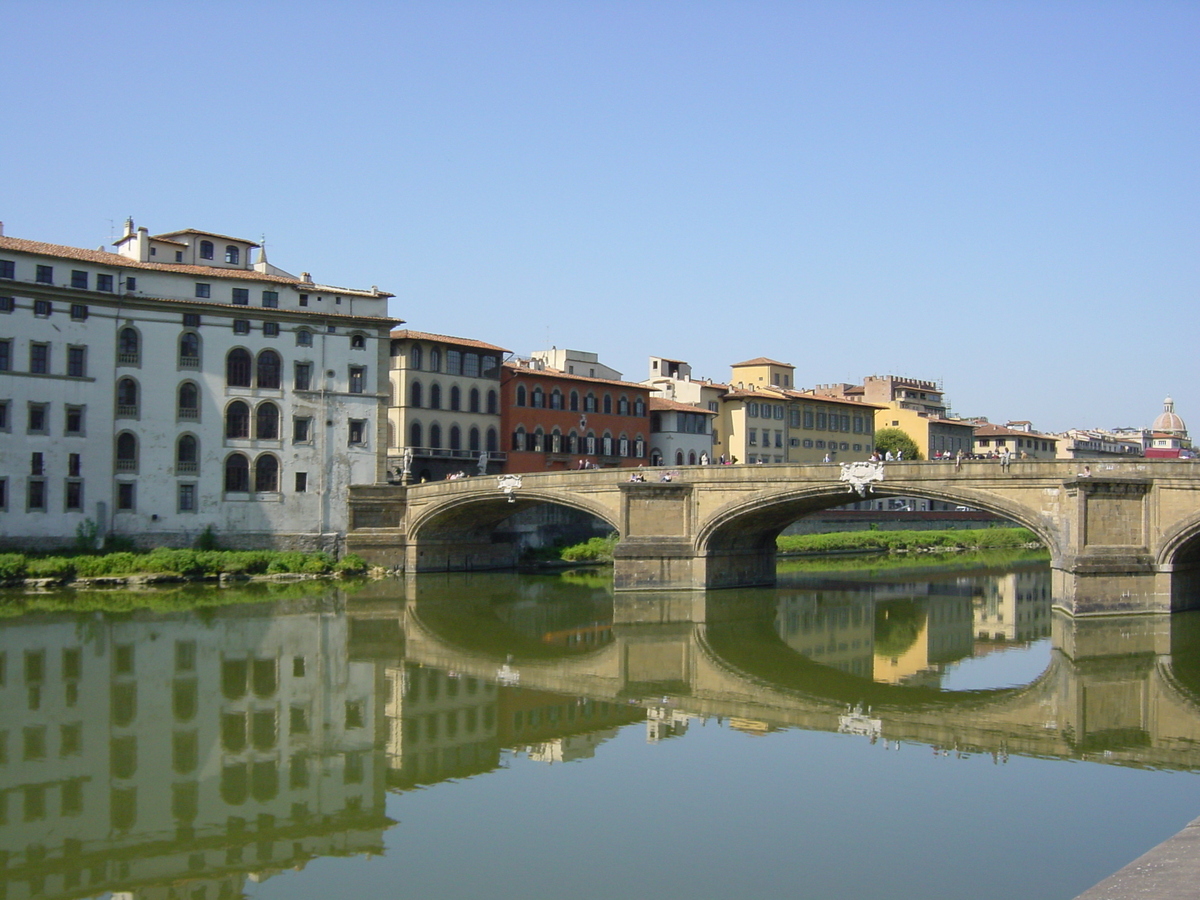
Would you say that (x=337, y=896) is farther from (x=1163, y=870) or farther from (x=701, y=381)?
(x=701, y=381)

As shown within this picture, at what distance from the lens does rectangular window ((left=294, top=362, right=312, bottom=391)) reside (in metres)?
56.4

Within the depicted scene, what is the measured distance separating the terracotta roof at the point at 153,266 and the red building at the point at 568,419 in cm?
1248

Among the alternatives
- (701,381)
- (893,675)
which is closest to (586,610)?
(893,675)

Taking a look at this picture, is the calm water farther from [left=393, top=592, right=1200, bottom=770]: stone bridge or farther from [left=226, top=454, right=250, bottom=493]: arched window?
[left=226, top=454, right=250, bottom=493]: arched window

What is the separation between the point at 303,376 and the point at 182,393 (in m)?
5.43

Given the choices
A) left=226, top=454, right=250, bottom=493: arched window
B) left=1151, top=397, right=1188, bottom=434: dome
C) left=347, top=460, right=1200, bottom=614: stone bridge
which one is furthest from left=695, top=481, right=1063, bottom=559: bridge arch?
left=1151, top=397, right=1188, bottom=434: dome

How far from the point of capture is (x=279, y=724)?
25219 mm

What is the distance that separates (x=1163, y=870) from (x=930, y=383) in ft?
367

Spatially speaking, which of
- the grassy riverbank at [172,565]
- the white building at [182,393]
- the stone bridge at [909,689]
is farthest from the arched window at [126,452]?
the stone bridge at [909,689]

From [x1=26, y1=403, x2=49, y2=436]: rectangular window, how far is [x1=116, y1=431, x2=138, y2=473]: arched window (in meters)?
3.01

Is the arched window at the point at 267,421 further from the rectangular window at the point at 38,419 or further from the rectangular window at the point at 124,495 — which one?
the rectangular window at the point at 38,419

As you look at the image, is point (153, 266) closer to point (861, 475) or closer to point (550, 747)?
point (861, 475)

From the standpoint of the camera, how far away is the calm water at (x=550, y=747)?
1620cm

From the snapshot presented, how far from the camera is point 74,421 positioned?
2024 inches
